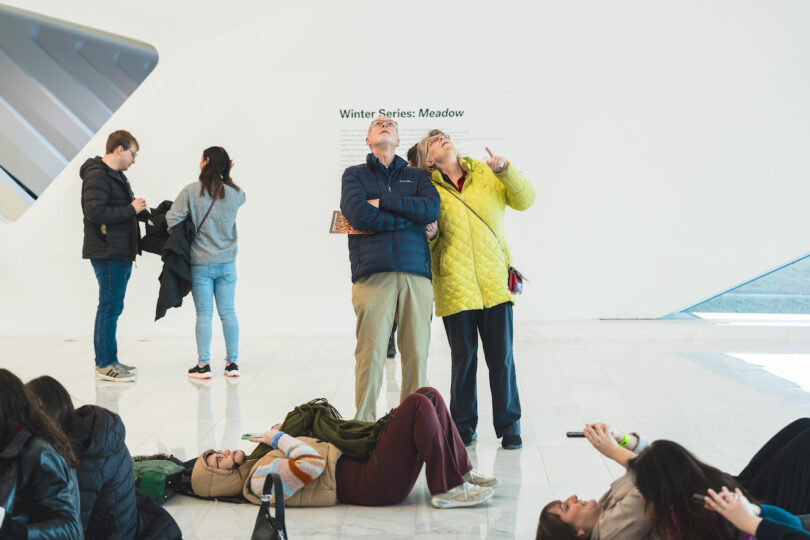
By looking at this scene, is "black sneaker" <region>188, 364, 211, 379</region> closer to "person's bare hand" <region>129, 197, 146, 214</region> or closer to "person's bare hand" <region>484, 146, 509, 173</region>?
"person's bare hand" <region>129, 197, 146, 214</region>

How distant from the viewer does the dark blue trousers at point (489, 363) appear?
4.19m

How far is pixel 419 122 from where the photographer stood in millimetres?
6762

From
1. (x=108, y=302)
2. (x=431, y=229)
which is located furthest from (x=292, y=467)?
(x=108, y=302)

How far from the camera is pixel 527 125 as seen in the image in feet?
22.1

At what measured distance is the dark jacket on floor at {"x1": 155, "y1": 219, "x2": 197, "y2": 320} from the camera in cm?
546

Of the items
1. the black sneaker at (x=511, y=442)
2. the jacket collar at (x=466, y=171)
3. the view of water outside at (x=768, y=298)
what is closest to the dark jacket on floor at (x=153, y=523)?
the black sneaker at (x=511, y=442)

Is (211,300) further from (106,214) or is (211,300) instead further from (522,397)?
(522,397)

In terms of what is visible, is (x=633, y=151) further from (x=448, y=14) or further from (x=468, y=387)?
(x=468, y=387)

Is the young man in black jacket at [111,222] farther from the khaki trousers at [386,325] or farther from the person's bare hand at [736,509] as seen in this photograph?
the person's bare hand at [736,509]

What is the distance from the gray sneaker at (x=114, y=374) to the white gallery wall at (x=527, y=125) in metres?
1.44

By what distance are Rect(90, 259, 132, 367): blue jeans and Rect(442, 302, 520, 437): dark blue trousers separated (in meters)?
2.40

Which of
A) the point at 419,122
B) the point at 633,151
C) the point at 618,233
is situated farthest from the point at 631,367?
the point at 419,122

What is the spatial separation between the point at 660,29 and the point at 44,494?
5.73 meters

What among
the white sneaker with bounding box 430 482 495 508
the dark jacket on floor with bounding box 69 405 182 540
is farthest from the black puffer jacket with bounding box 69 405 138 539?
the white sneaker with bounding box 430 482 495 508
